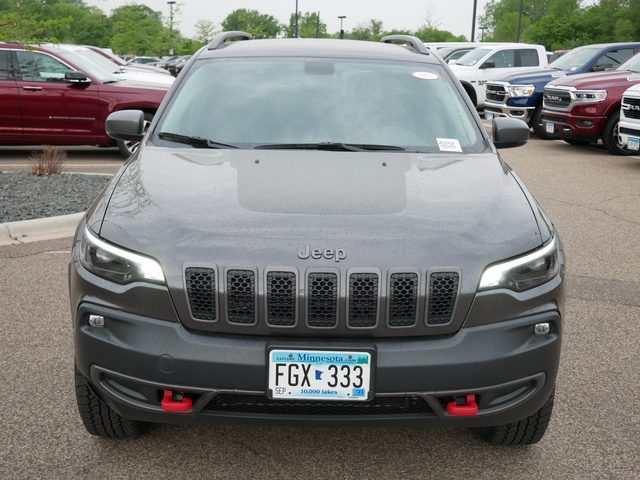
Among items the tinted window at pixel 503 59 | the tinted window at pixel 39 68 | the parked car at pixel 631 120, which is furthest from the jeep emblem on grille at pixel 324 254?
the tinted window at pixel 503 59

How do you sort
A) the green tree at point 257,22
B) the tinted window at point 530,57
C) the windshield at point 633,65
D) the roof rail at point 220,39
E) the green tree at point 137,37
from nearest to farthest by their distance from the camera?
the roof rail at point 220,39, the windshield at point 633,65, the tinted window at point 530,57, the green tree at point 137,37, the green tree at point 257,22

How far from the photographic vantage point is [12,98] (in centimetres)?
1131

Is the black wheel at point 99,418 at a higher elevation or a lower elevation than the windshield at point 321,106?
lower

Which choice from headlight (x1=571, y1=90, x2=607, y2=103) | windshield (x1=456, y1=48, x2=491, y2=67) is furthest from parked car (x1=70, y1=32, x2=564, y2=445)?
windshield (x1=456, y1=48, x2=491, y2=67)

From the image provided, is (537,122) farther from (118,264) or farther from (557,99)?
(118,264)

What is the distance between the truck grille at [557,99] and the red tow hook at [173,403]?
40.4ft

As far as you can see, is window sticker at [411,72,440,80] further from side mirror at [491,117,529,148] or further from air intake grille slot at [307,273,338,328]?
air intake grille slot at [307,273,338,328]

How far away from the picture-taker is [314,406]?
2.64 meters

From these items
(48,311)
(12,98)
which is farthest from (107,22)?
(48,311)

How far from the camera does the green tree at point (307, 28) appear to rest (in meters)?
94.8

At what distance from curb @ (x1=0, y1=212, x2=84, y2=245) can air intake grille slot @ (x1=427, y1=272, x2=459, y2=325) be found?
4948 millimetres

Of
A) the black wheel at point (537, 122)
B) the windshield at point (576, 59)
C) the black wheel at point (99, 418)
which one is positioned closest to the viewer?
the black wheel at point (99, 418)

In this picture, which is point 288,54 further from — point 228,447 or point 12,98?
point 12,98

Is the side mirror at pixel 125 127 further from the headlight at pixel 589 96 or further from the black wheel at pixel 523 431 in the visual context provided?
the headlight at pixel 589 96
